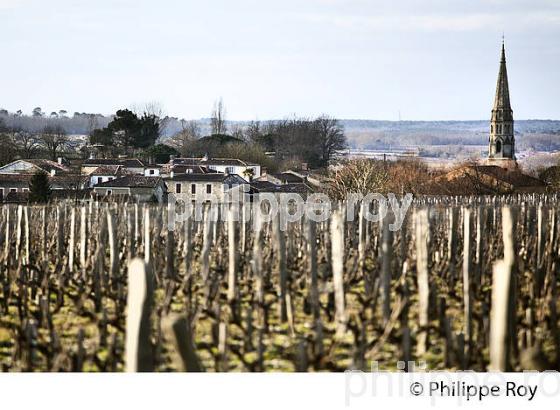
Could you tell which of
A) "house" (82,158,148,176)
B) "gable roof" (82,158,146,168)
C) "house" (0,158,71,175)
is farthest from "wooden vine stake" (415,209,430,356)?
"gable roof" (82,158,146,168)

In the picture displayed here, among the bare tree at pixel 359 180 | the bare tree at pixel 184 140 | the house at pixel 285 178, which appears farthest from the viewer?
the bare tree at pixel 184 140

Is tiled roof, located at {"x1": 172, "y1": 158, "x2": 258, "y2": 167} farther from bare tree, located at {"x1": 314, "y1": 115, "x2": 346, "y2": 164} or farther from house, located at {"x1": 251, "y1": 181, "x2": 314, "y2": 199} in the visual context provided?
bare tree, located at {"x1": 314, "y1": 115, "x2": 346, "y2": 164}

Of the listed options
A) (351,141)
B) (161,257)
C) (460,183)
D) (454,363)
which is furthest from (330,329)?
(351,141)

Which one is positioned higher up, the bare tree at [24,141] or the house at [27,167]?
the bare tree at [24,141]

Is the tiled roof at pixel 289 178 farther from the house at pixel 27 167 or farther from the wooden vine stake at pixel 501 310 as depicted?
the wooden vine stake at pixel 501 310

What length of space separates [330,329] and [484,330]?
1267mm

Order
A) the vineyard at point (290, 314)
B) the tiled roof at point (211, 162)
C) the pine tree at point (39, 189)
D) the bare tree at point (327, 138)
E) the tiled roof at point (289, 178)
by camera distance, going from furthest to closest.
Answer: the bare tree at point (327, 138), the tiled roof at point (211, 162), the tiled roof at point (289, 178), the pine tree at point (39, 189), the vineyard at point (290, 314)

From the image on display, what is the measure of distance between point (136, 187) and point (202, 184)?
4.53m

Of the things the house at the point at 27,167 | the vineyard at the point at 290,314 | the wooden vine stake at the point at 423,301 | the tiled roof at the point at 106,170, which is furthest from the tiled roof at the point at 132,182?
the wooden vine stake at the point at 423,301

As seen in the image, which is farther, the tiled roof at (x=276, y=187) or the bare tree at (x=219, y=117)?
the bare tree at (x=219, y=117)

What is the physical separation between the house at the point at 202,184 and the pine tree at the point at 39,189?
969 centimetres

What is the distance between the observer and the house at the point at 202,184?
40312 mm

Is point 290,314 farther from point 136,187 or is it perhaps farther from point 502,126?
point 502,126

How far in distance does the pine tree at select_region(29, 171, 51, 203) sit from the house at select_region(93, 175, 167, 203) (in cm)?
432
